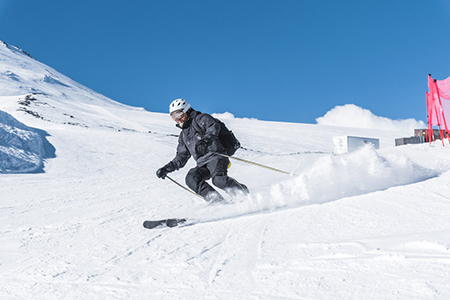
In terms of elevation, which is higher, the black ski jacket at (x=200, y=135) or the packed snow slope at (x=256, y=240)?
the black ski jacket at (x=200, y=135)

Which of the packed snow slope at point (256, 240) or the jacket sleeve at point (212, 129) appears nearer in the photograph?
the packed snow slope at point (256, 240)

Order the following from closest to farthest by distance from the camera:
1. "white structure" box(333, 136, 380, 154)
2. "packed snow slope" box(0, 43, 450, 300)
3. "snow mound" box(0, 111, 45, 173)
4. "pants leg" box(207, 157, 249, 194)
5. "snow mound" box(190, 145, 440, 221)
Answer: "packed snow slope" box(0, 43, 450, 300) < "snow mound" box(190, 145, 440, 221) < "pants leg" box(207, 157, 249, 194) < "snow mound" box(0, 111, 45, 173) < "white structure" box(333, 136, 380, 154)

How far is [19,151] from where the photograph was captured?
1123cm

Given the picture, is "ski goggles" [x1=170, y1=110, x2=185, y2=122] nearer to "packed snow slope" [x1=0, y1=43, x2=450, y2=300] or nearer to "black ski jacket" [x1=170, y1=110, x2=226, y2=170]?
"black ski jacket" [x1=170, y1=110, x2=226, y2=170]

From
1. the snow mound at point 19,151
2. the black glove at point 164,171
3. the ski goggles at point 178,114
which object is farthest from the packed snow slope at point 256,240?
the snow mound at point 19,151

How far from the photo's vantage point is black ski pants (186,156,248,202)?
419 cm

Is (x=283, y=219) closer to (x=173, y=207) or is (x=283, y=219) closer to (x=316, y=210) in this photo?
(x=316, y=210)

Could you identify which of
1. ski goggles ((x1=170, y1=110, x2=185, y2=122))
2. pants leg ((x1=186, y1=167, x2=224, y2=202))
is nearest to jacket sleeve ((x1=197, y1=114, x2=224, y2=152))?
ski goggles ((x1=170, y1=110, x2=185, y2=122))

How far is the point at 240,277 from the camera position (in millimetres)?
1988

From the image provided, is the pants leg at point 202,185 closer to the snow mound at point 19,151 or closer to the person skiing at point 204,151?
the person skiing at point 204,151

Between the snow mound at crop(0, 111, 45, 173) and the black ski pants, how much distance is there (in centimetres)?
782

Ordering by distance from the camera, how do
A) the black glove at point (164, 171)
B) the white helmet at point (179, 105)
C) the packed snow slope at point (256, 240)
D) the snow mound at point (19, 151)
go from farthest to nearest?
the snow mound at point (19, 151) → the black glove at point (164, 171) → the white helmet at point (179, 105) → the packed snow slope at point (256, 240)

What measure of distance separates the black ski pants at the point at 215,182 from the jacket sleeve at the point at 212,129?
0.48 feet

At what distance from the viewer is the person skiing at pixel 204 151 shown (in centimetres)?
419
